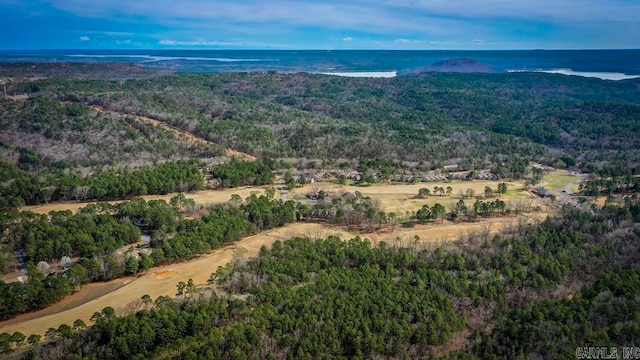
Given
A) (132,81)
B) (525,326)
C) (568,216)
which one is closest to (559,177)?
(568,216)

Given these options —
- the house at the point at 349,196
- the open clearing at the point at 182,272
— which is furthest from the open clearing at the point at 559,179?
the house at the point at 349,196

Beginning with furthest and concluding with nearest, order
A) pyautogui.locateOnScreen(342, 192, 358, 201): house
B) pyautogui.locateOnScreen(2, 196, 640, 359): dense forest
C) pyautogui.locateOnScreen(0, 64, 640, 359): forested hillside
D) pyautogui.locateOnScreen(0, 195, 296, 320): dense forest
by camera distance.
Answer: pyautogui.locateOnScreen(342, 192, 358, 201): house
pyautogui.locateOnScreen(0, 195, 296, 320): dense forest
pyautogui.locateOnScreen(0, 64, 640, 359): forested hillside
pyautogui.locateOnScreen(2, 196, 640, 359): dense forest

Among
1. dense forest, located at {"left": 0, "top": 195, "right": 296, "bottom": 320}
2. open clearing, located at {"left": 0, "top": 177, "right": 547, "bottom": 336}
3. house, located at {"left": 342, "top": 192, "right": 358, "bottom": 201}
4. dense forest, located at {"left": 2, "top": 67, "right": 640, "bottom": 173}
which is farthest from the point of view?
dense forest, located at {"left": 2, "top": 67, "right": 640, "bottom": 173}

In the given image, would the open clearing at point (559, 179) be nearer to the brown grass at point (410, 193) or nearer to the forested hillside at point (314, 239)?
the forested hillside at point (314, 239)

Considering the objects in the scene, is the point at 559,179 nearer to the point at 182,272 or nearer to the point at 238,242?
the point at 238,242

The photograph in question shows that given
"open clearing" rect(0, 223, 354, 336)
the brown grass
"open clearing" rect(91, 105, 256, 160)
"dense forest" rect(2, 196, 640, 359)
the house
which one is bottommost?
"open clearing" rect(0, 223, 354, 336)

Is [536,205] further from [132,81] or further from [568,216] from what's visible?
[132,81]

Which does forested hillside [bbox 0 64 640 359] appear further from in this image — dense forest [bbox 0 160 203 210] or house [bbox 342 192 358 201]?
house [bbox 342 192 358 201]

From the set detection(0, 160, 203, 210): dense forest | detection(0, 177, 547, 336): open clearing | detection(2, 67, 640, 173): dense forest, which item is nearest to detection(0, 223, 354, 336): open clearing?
detection(0, 177, 547, 336): open clearing

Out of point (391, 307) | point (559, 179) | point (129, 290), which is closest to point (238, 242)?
point (129, 290)
